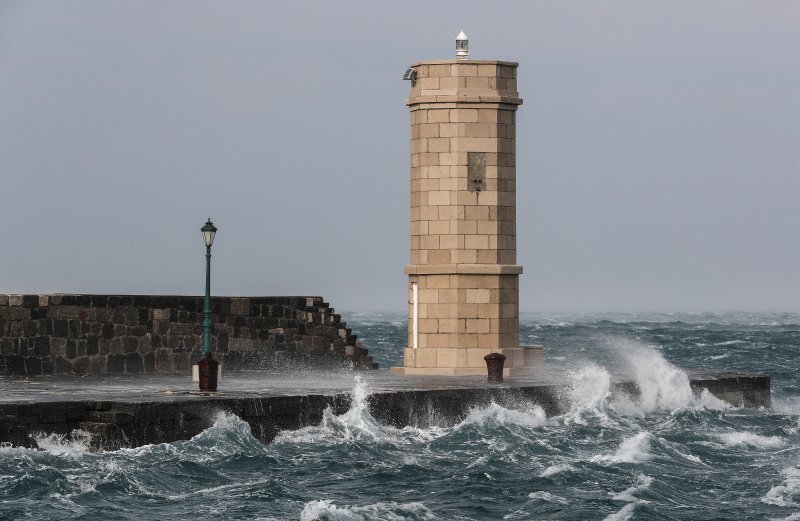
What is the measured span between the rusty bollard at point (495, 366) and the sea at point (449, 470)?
1195 millimetres

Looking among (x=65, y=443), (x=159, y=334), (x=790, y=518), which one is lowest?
(x=790, y=518)

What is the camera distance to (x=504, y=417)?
2730cm

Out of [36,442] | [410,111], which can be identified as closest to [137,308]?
[410,111]

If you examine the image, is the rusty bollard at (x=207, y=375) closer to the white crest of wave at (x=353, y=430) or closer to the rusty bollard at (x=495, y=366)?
the white crest of wave at (x=353, y=430)

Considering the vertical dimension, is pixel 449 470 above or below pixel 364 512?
above

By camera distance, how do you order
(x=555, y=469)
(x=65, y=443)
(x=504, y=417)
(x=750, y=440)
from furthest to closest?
1. (x=750, y=440)
2. (x=504, y=417)
3. (x=555, y=469)
4. (x=65, y=443)

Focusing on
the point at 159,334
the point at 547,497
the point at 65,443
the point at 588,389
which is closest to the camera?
the point at 547,497

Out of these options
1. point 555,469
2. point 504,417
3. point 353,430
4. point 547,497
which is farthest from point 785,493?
point 353,430

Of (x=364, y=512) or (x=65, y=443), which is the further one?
(x=65, y=443)

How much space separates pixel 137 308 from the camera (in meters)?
30.5

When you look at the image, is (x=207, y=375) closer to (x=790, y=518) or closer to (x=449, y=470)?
(x=449, y=470)

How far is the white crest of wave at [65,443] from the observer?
22109 mm

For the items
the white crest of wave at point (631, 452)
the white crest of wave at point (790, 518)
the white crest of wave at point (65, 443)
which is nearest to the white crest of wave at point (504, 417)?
the white crest of wave at point (631, 452)

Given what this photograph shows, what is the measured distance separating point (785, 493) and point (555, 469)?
3.26 metres
